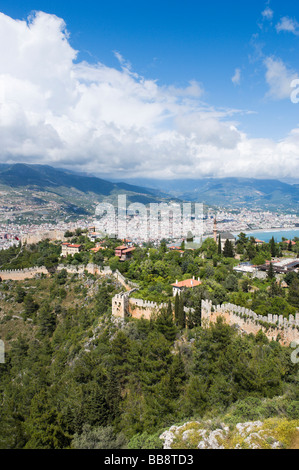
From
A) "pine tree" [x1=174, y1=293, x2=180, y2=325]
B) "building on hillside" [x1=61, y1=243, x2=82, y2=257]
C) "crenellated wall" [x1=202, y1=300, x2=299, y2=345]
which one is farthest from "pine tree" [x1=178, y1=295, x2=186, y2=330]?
"building on hillside" [x1=61, y1=243, x2=82, y2=257]

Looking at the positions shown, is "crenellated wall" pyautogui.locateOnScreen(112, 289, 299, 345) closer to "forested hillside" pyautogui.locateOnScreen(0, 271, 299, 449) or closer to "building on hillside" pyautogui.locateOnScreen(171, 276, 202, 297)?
"forested hillside" pyautogui.locateOnScreen(0, 271, 299, 449)

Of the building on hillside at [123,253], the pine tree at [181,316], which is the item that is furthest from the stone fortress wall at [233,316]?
the building on hillside at [123,253]

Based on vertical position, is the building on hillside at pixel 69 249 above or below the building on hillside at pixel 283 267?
above

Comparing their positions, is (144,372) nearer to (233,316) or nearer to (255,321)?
(233,316)

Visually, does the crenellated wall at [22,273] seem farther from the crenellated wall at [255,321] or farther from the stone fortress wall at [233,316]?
the crenellated wall at [255,321]

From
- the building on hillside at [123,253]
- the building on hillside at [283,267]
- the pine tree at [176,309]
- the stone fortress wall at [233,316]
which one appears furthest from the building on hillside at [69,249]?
the building on hillside at [283,267]

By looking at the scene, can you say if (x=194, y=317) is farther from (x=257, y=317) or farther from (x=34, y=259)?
→ (x=34, y=259)

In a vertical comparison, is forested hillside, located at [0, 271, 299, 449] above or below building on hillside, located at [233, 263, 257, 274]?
below

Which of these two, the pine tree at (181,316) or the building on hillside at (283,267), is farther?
the building on hillside at (283,267)

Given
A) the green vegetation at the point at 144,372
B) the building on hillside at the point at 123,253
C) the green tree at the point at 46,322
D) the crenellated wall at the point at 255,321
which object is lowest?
the green tree at the point at 46,322

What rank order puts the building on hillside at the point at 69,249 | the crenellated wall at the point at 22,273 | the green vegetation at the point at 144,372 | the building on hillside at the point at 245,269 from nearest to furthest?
the green vegetation at the point at 144,372
the building on hillside at the point at 245,269
the crenellated wall at the point at 22,273
the building on hillside at the point at 69,249

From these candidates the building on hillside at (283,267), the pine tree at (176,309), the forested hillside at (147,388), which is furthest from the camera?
the building on hillside at (283,267)
